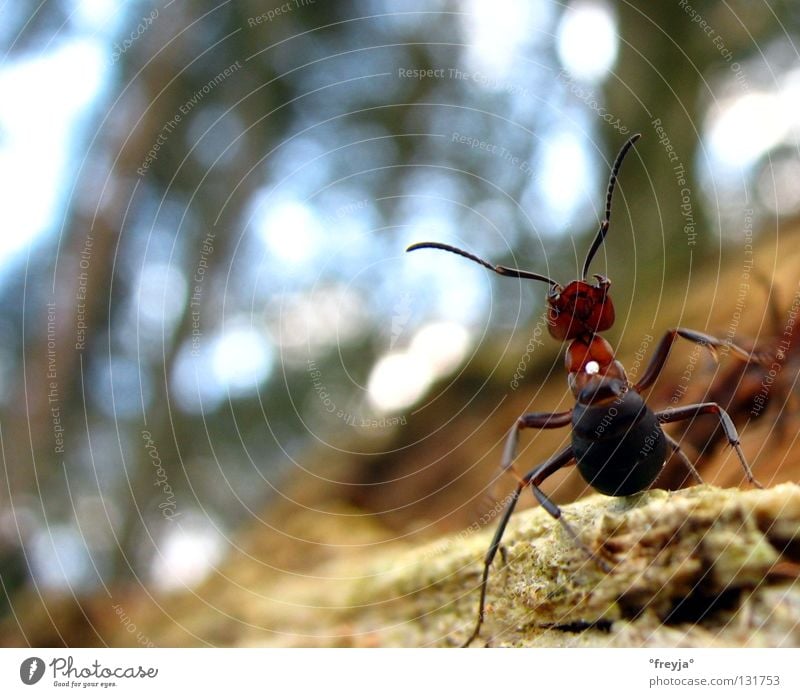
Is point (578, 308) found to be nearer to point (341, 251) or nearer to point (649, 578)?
point (649, 578)

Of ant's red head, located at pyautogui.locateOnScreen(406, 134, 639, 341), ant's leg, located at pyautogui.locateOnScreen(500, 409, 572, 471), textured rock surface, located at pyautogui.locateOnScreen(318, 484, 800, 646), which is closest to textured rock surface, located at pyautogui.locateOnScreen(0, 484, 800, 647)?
textured rock surface, located at pyautogui.locateOnScreen(318, 484, 800, 646)

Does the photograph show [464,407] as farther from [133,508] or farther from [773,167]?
[133,508]

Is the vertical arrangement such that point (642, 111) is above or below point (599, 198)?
above

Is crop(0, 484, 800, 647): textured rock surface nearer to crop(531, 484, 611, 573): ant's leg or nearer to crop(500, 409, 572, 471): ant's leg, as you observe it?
crop(531, 484, 611, 573): ant's leg
